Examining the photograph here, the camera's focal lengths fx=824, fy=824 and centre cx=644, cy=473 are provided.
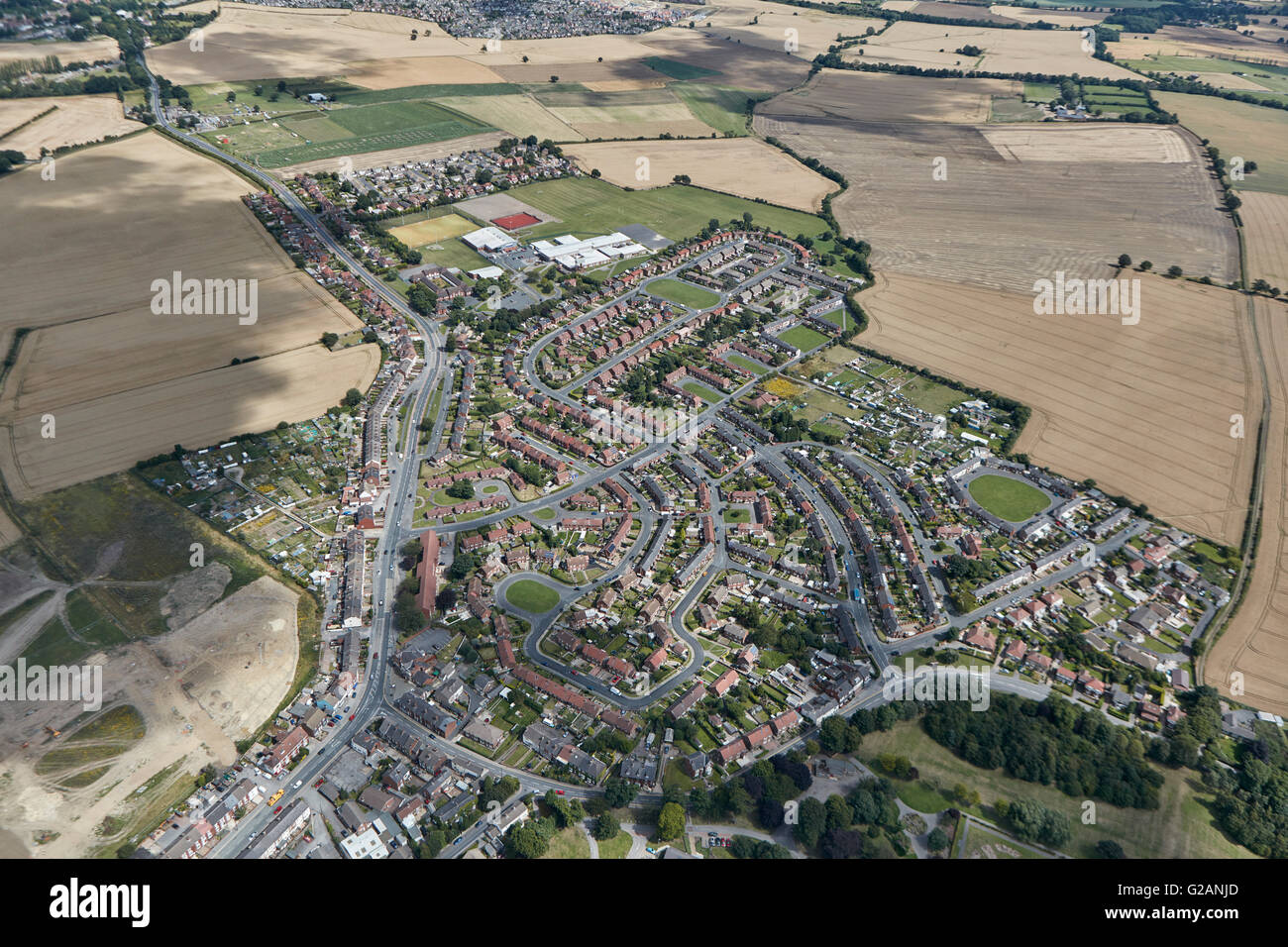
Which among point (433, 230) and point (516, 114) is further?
point (516, 114)

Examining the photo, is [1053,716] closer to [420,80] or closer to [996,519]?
[996,519]

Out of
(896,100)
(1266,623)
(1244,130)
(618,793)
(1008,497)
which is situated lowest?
(618,793)

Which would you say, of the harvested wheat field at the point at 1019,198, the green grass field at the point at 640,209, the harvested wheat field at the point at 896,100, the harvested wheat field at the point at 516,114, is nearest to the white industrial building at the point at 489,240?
the green grass field at the point at 640,209

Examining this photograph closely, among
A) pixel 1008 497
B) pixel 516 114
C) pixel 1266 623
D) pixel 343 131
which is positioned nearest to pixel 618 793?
pixel 1008 497

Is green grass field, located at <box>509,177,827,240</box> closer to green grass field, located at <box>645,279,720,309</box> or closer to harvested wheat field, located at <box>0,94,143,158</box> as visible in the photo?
green grass field, located at <box>645,279,720,309</box>

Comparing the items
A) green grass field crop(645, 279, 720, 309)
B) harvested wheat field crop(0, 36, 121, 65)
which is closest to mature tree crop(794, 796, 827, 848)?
green grass field crop(645, 279, 720, 309)

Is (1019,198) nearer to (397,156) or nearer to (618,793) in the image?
(397,156)
